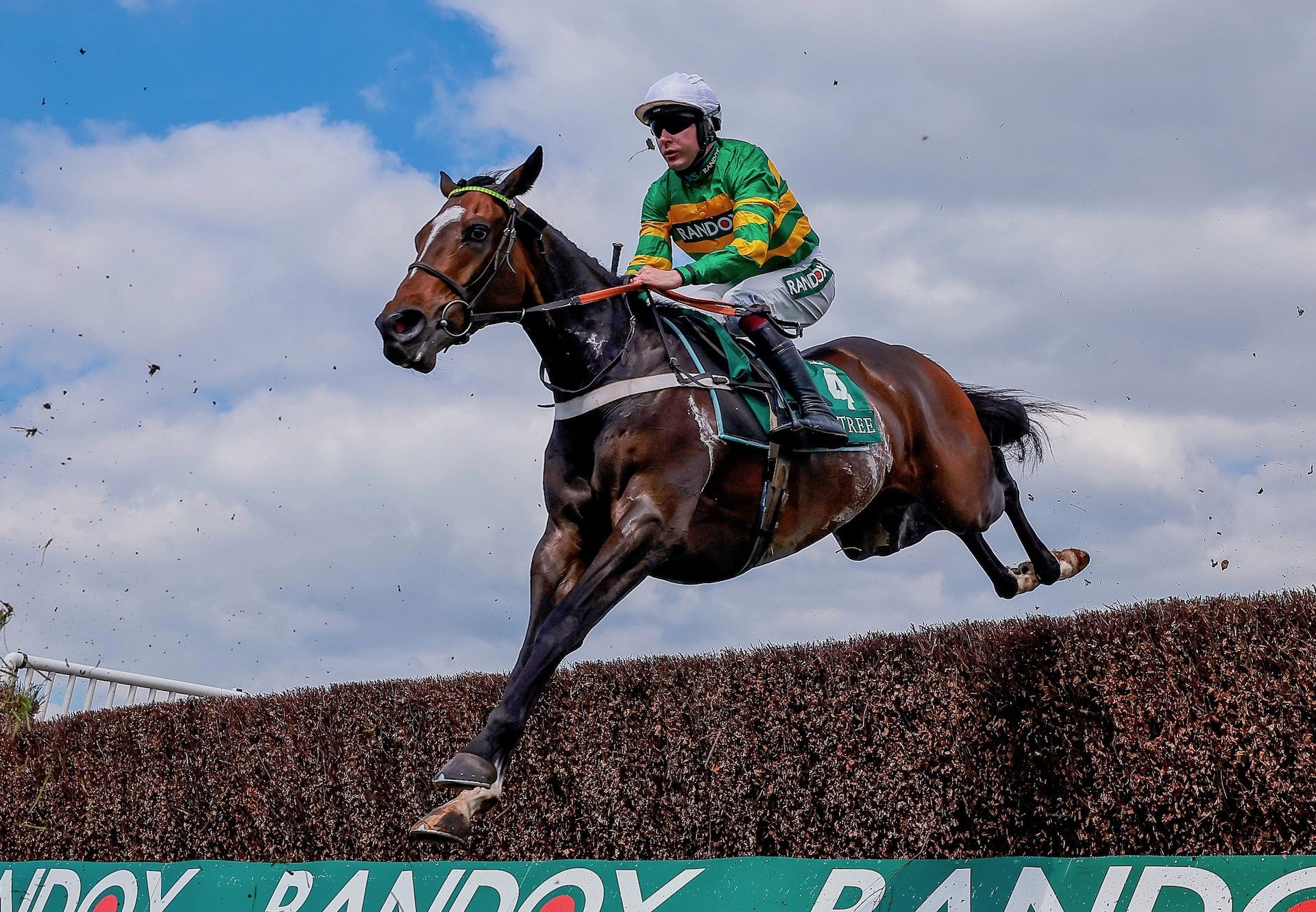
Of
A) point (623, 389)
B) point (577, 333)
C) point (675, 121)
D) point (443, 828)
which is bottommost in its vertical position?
point (443, 828)

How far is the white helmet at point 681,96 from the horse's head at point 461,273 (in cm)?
51

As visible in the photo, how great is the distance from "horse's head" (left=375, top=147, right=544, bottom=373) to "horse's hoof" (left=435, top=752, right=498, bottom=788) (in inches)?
46.7

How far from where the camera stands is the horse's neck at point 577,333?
15.2ft

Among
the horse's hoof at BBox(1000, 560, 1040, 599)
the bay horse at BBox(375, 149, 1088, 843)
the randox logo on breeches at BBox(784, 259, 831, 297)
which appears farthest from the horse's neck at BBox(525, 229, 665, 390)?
the horse's hoof at BBox(1000, 560, 1040, 599)

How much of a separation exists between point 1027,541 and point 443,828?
11.6 feet

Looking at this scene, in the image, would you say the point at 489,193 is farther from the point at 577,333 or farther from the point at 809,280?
the point at 809,280

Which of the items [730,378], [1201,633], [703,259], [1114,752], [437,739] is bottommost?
[1114,752]

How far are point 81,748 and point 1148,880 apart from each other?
24.9ft

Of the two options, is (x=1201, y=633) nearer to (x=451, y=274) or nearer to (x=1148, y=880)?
(x=1148, y=880)

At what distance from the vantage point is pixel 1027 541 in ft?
20.6

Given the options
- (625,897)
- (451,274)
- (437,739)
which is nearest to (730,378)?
(451,274)

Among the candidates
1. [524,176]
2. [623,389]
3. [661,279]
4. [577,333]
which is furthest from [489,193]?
[623,389]

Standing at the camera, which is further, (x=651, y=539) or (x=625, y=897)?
(x=625, y=897)

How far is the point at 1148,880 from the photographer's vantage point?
4.76 m
